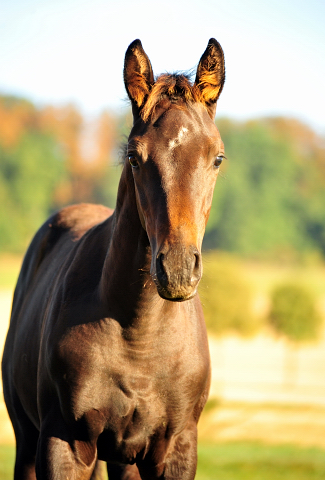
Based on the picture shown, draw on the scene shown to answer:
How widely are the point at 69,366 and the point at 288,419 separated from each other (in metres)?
15.8

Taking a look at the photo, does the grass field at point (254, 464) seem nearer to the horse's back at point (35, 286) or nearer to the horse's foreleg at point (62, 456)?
the horse's back at point (35, 286)

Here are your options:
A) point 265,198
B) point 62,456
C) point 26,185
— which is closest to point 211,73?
point 62,456

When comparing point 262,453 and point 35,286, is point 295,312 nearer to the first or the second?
point 262,453

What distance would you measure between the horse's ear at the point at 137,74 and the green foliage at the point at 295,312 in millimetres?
19227

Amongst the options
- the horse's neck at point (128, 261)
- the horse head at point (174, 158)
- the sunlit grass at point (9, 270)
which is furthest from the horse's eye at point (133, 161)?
the sunlit grass at point (9, 270)

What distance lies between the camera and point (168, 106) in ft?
9.39

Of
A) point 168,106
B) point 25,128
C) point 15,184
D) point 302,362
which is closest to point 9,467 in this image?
point 168,106

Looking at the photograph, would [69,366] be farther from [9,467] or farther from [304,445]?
[304,445]

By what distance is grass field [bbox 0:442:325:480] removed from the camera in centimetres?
843

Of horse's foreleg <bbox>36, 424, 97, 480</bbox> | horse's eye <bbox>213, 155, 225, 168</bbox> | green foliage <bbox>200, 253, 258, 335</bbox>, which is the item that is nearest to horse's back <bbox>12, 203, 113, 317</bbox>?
horse's foreleg <bbox>36, 424, 97, 480</bbox>

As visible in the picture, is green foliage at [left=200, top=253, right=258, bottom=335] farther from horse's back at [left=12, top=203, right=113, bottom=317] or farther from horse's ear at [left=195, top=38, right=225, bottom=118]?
horse's ear at [left=195, top=38, right=225, bottom=118]

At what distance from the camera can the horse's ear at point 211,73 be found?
9.88ft

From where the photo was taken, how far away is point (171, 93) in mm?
2914

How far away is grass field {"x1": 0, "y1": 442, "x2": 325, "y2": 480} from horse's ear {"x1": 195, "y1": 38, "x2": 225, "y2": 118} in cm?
640
